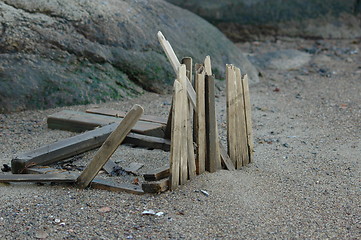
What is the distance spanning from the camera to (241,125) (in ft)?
14.9

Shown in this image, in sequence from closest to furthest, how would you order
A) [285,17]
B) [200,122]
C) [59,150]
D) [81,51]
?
1. [200,122]
2. [59,150]
3. [81,51]
4. [285,17]

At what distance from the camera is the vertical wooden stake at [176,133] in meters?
3.84

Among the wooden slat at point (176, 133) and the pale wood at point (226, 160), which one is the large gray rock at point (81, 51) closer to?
the pale wood at point (226, 160)

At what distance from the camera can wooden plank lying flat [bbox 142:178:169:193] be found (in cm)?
391

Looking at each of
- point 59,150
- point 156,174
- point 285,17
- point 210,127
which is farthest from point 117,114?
point 285,17

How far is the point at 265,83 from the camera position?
826 cm

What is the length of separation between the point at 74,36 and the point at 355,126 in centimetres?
336

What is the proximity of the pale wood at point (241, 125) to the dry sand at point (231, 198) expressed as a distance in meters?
0.12

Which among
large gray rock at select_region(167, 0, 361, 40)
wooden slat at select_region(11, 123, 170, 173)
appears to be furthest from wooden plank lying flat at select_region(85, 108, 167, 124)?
large gray rock at select_region(167, 0, 361, 40)

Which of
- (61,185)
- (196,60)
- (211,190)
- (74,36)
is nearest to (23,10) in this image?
(74,36)

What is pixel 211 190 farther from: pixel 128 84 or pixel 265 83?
pixel 265 83

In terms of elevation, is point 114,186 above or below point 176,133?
below

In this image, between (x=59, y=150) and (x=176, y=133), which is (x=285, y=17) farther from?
(x=176, y=133)

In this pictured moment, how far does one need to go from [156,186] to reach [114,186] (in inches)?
13.1
